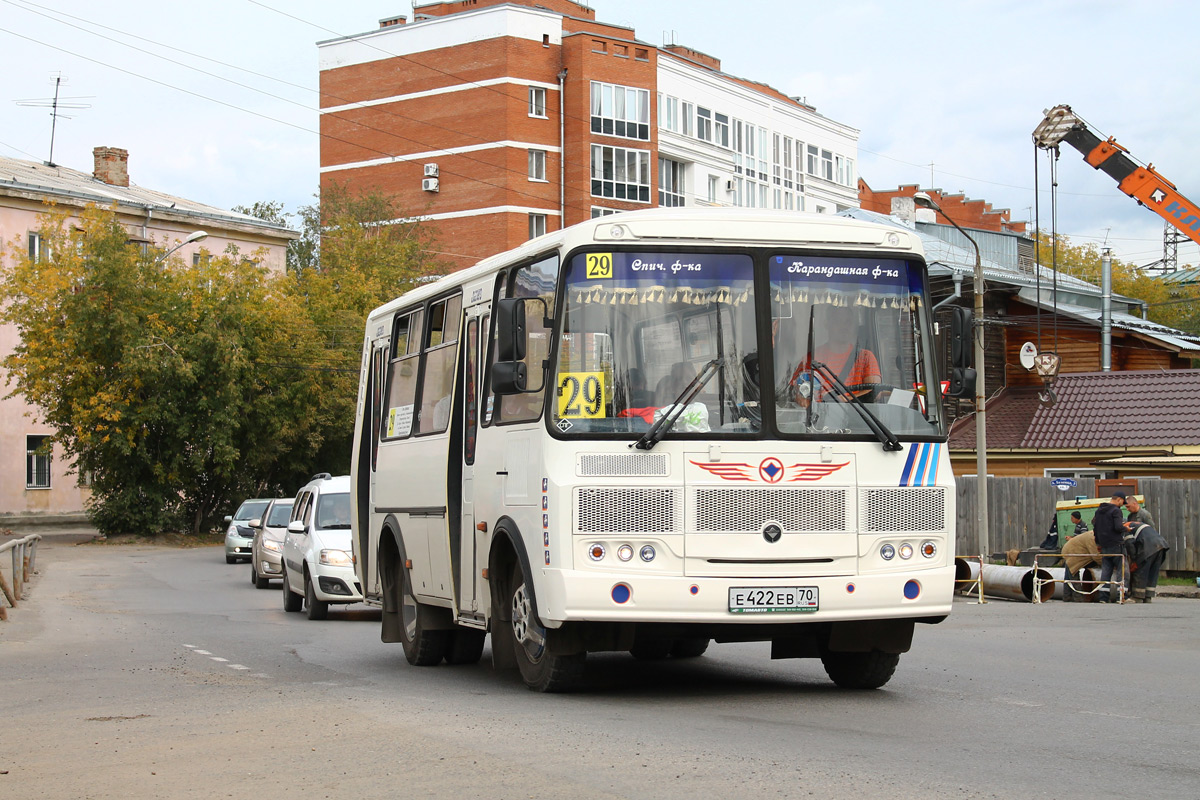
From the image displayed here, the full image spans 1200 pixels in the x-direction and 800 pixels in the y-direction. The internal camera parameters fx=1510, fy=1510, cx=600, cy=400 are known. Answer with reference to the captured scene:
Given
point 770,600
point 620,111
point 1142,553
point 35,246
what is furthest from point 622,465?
point 620,111

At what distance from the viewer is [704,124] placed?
78.0 metres

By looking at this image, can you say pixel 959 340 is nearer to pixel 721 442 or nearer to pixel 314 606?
pixel 721 442

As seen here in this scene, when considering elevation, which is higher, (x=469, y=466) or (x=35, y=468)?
(x=469, y=466)

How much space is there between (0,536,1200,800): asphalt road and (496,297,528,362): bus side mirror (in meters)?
2.38

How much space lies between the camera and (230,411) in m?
49.9

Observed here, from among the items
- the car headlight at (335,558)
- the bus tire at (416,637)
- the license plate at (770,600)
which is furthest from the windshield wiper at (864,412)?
the car headlight at (335,558)

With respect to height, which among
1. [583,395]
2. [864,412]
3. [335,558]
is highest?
[583,395]

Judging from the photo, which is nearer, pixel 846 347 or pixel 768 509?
pixel 768 509

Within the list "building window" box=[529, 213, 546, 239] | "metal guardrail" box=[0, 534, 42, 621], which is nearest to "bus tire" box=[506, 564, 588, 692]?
"metal guardrail" box=[0, 534, 42, 621]

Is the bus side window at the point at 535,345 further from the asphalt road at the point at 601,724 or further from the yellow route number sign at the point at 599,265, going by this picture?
the asphalt road at the point at 601,724

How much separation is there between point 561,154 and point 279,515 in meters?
46.3

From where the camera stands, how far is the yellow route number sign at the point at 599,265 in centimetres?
1024

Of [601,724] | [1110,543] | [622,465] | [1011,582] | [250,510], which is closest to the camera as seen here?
[601,724]

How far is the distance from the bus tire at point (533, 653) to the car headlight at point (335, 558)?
9691 millimetres
